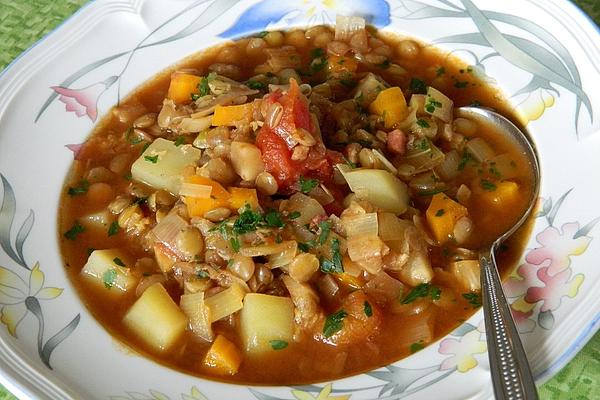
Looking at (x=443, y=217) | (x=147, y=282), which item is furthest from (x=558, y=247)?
(x=147, y=282)

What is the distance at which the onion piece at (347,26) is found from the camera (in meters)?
5.13

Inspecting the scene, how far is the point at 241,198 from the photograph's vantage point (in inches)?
153

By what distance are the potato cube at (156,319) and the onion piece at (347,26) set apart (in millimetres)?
2368

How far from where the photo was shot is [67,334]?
3.63 m

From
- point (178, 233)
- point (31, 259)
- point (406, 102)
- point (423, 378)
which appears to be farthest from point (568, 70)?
point (31, 259)

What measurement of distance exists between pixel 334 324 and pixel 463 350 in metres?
0.67

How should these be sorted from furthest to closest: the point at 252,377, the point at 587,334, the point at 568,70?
the point at 568,70 → the point at 252,377 → the point at 587,334

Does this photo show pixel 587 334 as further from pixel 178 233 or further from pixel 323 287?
pixel 178 233

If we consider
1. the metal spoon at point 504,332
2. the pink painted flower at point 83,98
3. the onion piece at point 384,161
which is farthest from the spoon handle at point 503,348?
the pink painted flower at point 83,98

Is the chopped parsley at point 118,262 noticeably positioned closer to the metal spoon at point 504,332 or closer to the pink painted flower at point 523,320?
the metal spoon at point 504,332

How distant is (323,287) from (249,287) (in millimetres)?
404

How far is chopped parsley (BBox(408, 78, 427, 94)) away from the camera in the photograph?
15.7 ft

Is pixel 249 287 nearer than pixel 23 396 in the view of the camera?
No

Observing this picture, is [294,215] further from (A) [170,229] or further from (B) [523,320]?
(B) [523,320]
